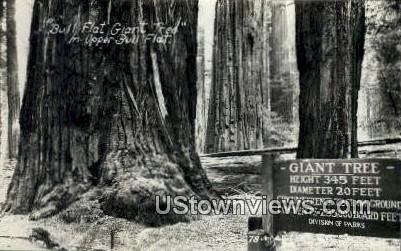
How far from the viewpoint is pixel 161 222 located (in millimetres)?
7051

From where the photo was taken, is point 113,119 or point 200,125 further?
point 113,119

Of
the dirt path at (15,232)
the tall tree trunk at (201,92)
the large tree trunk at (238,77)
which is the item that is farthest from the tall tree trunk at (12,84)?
the large tree trunk at (238,77)

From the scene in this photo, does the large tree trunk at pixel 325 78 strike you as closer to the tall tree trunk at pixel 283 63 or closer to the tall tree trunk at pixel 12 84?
the tall tree trunk at pixel 283 63

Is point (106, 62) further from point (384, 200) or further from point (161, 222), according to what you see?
point (384, 200)

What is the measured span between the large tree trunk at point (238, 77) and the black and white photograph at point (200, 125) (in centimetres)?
2

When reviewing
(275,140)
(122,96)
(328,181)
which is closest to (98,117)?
(122,96)

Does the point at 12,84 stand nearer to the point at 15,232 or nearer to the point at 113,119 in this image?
the point at 113,119

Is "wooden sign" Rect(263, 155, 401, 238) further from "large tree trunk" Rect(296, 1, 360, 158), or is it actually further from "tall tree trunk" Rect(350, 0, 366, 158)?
"tall tree trunk" Rect(350, 0, 366, 158)

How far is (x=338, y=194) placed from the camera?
6277 millimetres

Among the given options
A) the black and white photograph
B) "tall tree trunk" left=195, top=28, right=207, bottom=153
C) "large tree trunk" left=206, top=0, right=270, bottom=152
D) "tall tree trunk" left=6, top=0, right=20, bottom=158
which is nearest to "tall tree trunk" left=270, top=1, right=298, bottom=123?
the black and white photograph

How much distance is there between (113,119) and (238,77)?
1646mm

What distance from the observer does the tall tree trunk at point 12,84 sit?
782 centimetres

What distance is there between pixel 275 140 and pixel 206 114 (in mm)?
919

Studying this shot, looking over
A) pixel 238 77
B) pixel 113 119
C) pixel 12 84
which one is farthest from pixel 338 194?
pixel 12 84
